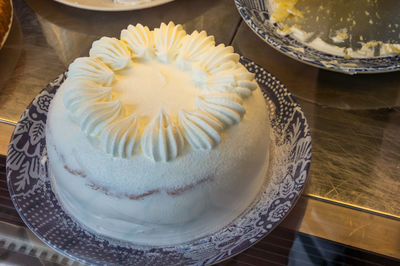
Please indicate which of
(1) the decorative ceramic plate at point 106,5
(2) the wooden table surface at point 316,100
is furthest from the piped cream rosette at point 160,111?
(1) the decorative ceramic plate at point 106,5

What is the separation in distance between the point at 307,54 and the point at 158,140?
672mm

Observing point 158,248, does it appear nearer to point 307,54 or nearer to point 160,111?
point 160,111

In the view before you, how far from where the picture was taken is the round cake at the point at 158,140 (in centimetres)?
74

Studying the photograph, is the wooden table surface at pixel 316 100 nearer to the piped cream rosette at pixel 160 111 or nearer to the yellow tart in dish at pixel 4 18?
the yellow tart in dish at pixel 4 18

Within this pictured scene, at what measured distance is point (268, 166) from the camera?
3.14 ft

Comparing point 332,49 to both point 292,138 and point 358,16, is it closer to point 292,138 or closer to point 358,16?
point 358,16

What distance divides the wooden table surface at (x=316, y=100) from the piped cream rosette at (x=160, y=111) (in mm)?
324

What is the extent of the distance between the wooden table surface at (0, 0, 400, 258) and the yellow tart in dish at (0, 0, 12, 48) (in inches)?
2.4

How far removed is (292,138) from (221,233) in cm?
32

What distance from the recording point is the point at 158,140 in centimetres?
72

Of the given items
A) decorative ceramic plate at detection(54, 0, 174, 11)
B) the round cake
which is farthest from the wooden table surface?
the round cake

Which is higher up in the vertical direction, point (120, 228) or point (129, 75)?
point (129, 75)

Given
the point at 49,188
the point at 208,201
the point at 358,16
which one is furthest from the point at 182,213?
the point at 358,16

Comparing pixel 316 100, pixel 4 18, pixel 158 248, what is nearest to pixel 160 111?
pixel 158 248
